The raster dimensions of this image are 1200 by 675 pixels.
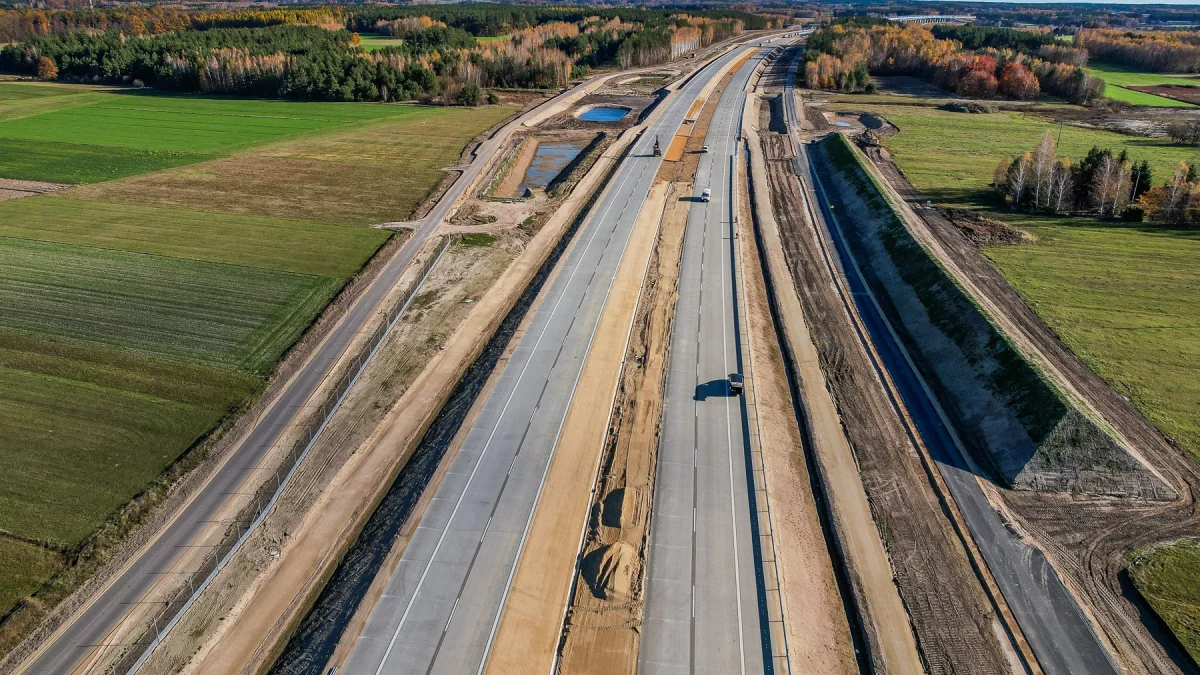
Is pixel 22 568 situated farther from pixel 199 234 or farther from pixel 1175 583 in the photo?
pixel 1175 583

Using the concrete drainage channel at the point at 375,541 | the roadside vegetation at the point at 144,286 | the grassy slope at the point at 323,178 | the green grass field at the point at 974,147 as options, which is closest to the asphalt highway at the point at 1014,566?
the concrete drainage channel at the point at 375,541

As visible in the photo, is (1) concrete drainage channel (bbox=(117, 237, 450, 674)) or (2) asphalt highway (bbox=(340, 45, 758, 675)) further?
(1) concrete drainage channel (bbox=(117, 237, 450, 674))

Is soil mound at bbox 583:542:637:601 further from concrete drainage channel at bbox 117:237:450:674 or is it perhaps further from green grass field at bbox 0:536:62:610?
green grass field at bbox 0:536:62:610

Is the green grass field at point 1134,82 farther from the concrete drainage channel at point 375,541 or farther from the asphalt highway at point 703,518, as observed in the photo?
the concrete drainage channel at point 375,541

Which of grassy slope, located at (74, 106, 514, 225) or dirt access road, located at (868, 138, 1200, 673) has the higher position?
grassy slope, located at (74, 106, 514, 225)

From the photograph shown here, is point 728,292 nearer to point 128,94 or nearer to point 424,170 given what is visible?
point 424,170

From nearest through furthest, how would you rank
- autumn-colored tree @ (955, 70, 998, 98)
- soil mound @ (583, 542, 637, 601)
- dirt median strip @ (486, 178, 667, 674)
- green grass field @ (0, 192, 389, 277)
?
dirt median strip @ (486, 178, 667, 674), soil mound @ (583, 542, 637, 601), green grass field @ (0, 192, 389, 277), autumn-colored tree @ (955, 70, 998, 98)

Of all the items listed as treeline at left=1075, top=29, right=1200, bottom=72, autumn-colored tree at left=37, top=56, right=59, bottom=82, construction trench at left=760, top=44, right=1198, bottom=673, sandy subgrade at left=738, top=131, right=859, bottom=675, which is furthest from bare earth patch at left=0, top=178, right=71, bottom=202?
treeline at left=1075, top=29, right=1200, bottom=72

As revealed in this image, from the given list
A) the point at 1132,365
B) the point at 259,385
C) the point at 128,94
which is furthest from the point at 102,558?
the point at 128,94
